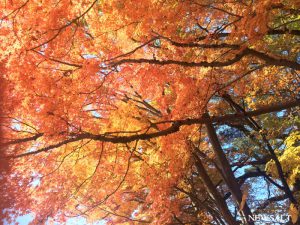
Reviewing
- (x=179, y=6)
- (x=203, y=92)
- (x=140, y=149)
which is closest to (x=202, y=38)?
(x=179, y=6)

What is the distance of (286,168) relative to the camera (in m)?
8.91

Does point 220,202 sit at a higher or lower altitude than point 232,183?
lower

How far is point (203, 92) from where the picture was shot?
6914 millimetres

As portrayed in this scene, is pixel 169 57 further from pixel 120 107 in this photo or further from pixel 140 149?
pixel 140 149

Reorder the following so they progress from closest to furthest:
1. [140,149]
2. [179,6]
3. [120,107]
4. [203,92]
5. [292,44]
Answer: [179,6], [203,92], [120,107], [292,44], [140,149]

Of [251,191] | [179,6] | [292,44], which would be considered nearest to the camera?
[179,6]

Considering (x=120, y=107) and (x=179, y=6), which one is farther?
(x=120, y=107)

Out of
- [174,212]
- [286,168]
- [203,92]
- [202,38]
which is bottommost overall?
[174,212]

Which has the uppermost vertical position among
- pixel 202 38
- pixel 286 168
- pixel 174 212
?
pixel 202 38

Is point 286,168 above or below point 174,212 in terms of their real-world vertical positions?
above

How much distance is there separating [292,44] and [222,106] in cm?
268

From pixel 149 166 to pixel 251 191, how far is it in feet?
28.6

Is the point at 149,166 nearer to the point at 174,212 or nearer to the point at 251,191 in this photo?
the point at 174,212

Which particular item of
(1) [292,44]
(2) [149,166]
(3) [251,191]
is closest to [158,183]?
(2) [149,166]
